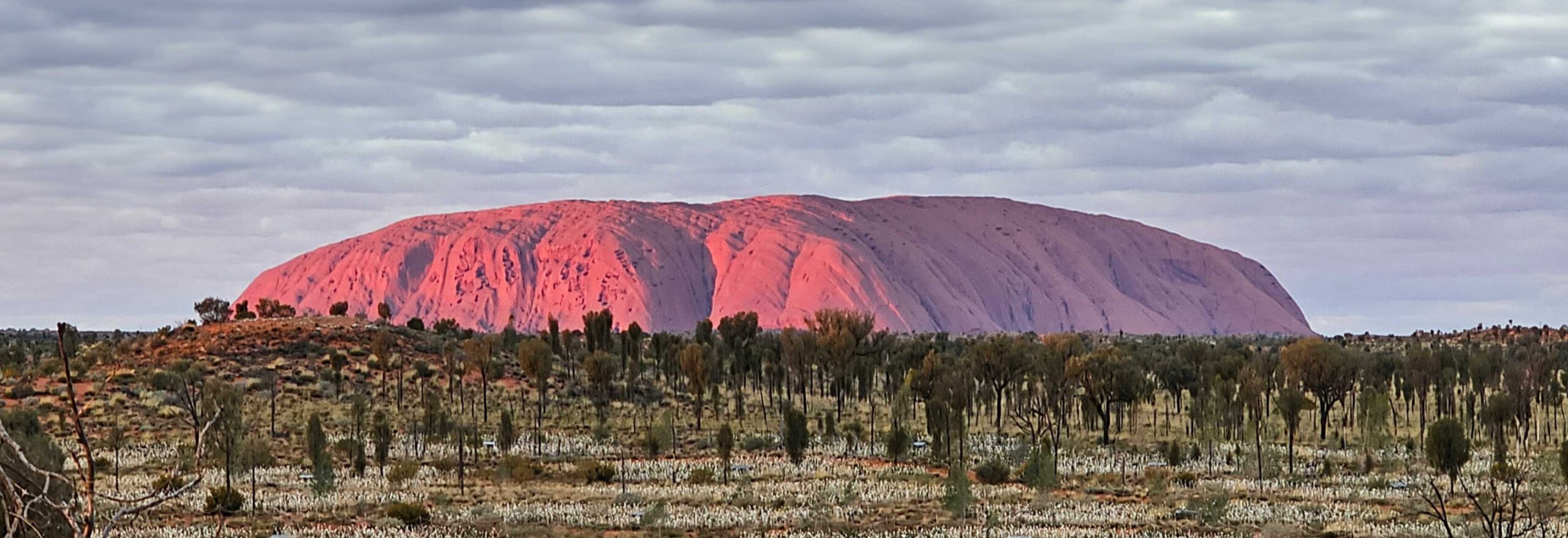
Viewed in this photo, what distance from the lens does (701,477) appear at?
140 ft

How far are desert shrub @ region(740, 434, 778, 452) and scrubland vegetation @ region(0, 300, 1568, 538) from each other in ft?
0.38

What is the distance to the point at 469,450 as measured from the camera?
51156 millimetres

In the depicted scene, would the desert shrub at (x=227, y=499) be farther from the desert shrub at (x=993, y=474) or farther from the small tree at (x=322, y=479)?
the desert shrub at (x=993, y=474)

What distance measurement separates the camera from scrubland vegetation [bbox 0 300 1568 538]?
3344 centimetres

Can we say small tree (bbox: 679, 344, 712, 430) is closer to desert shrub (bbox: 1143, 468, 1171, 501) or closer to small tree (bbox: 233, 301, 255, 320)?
desert shrub (bbox: 1143, 468, 1171, 501)

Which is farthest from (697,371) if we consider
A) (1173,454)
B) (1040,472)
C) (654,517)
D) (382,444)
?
(654,517)

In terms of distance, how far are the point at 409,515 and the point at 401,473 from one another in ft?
30.9

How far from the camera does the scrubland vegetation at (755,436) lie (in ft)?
110

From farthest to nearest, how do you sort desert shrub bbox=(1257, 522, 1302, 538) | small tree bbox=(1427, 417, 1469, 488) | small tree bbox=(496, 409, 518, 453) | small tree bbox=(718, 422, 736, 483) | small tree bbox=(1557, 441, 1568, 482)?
small tree bbox=(496, 409, 518, 453) → small tree bbox=(718, 422, 736, 483) → small tree bbox=(1427, 417, 1469, 488) → small tree bbox=(1557, 441, 1568, 482) → desert shrub bbox=(1257, 522, 1302, 538)

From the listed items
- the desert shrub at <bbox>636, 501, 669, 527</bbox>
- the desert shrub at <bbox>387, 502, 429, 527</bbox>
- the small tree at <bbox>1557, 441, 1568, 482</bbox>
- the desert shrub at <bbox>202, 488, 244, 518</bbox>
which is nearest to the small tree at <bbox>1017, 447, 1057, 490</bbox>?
the desert shrub at <bbox>636, 501, 669, 527</bbox>

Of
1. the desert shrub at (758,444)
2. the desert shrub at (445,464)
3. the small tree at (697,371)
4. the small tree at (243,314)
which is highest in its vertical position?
the small tree at (243,314)

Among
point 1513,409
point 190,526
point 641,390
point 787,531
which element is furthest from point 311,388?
point 1513,409

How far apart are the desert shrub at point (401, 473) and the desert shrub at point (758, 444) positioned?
41.1 feet

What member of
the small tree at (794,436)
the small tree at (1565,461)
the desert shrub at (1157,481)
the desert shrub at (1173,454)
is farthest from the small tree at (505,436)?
the small tree at (1565,461)
